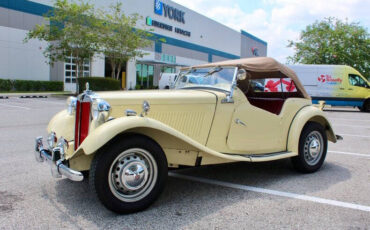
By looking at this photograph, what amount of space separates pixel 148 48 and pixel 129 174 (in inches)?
1325

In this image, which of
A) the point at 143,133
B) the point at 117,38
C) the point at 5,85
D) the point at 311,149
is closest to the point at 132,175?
the point at 143,133

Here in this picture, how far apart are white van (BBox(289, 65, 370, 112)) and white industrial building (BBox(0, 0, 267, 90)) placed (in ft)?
50.1

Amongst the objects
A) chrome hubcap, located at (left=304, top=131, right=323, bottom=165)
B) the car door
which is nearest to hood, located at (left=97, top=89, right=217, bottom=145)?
the car door

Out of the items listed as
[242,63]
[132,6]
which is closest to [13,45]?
[132,6]

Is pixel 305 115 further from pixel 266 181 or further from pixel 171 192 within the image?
pixel 171 192

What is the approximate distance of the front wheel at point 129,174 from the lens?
9.79 feet

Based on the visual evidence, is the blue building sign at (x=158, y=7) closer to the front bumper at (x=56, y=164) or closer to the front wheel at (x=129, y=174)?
the front bumper at (x=56, y=164)

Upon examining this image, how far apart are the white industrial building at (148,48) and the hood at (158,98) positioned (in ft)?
73.3

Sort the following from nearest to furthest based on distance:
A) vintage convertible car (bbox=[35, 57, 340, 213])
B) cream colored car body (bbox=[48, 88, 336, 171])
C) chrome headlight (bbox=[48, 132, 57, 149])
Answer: vintage convertible car (bbox=[35, 57, 340, 213]), cream colored car body (bbox=[48, 88, 336, 171]), chrome headlight (bbox=[48, 132, 57, 149])

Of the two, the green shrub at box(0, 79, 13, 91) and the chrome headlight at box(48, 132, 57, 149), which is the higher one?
the green shrub at box(0, 79, 13, 91)

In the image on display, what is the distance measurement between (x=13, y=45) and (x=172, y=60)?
1914 cm

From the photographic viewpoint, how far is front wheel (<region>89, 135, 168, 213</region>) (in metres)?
2.98

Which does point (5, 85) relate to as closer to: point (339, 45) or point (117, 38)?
point (117, 38)

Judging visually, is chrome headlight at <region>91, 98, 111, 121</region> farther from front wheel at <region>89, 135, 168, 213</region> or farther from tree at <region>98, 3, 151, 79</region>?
tree at <region>98, 3, 151, 79</region>
